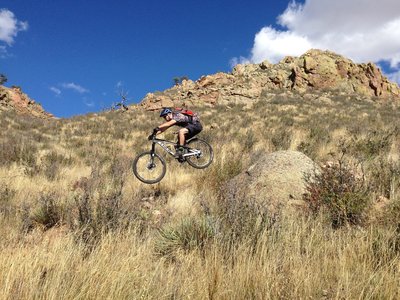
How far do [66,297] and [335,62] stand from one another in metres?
48.6

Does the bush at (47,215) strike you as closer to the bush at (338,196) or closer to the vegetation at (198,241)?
the vegetation at (198,241)


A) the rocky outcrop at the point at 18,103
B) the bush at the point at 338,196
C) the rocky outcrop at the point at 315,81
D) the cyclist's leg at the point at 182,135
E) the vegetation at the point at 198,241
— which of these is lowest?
the vegetation at the point at 198,241

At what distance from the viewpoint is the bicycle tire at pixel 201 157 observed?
396 inches

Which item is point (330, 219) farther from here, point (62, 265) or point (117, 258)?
point (62, 265)

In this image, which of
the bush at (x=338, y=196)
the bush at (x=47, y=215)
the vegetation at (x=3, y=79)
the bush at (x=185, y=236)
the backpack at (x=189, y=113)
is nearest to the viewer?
the bush at (x=185, y=236)

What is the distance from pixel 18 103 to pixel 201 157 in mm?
38873

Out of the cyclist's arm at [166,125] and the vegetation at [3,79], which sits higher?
the vegetation at [3,79]

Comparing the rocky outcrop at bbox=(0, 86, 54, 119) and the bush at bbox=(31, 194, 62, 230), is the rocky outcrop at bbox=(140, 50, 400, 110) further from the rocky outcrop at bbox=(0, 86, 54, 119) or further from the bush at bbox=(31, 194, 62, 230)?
the bush at bbox=(31, 194, 62, 230)

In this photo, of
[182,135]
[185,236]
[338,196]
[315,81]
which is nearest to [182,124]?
[182,135]

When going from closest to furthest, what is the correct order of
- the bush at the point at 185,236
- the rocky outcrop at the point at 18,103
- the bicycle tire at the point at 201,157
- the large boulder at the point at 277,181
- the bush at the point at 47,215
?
the bush at the point at 185,236, the large boulder at the point at 277,181, the bush at the point at 47,215, the bicycle tire at the point at 201,157, the rocky outcrop at the point at 18,103

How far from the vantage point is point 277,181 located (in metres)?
6.91

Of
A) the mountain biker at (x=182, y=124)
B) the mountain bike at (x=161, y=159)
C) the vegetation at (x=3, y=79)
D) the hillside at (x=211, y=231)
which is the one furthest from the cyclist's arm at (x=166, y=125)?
the vegetation at (x=3, y=79)

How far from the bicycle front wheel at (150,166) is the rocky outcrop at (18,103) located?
31342 mm

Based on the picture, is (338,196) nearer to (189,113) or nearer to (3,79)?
(189,113)
